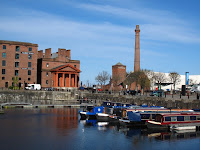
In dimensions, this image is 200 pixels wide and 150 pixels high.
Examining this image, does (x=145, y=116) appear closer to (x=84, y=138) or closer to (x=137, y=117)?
(x=137, y=117)

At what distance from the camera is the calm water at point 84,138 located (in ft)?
97.9

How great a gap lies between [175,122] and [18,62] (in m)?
74.6

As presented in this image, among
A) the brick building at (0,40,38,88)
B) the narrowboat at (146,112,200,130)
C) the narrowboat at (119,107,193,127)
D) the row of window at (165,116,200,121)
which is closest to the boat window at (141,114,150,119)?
the narrowboat at (119,107,193,127)

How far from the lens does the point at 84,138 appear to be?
110 feet

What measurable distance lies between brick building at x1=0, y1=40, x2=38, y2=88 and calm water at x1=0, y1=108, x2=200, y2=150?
2306 inches

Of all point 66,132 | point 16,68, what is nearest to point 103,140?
point 66,132

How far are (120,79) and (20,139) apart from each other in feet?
304

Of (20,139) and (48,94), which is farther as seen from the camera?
(48,94)

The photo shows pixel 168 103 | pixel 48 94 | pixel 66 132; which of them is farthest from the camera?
pixel 48 94

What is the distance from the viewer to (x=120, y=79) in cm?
12300

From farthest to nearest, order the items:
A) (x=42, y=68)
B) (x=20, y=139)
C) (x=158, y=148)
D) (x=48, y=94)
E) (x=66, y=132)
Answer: (x=42, y=68)
(x=48, y=94)
(x=66, y=132)
(x=20, y=139)
(x=158, y=148)

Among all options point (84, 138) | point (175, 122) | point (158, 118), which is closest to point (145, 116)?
point (158, 118)

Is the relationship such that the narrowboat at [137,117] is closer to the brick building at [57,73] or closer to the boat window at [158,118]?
the boat window at [158,118]

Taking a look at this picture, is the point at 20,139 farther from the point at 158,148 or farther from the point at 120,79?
the point at 120,79
